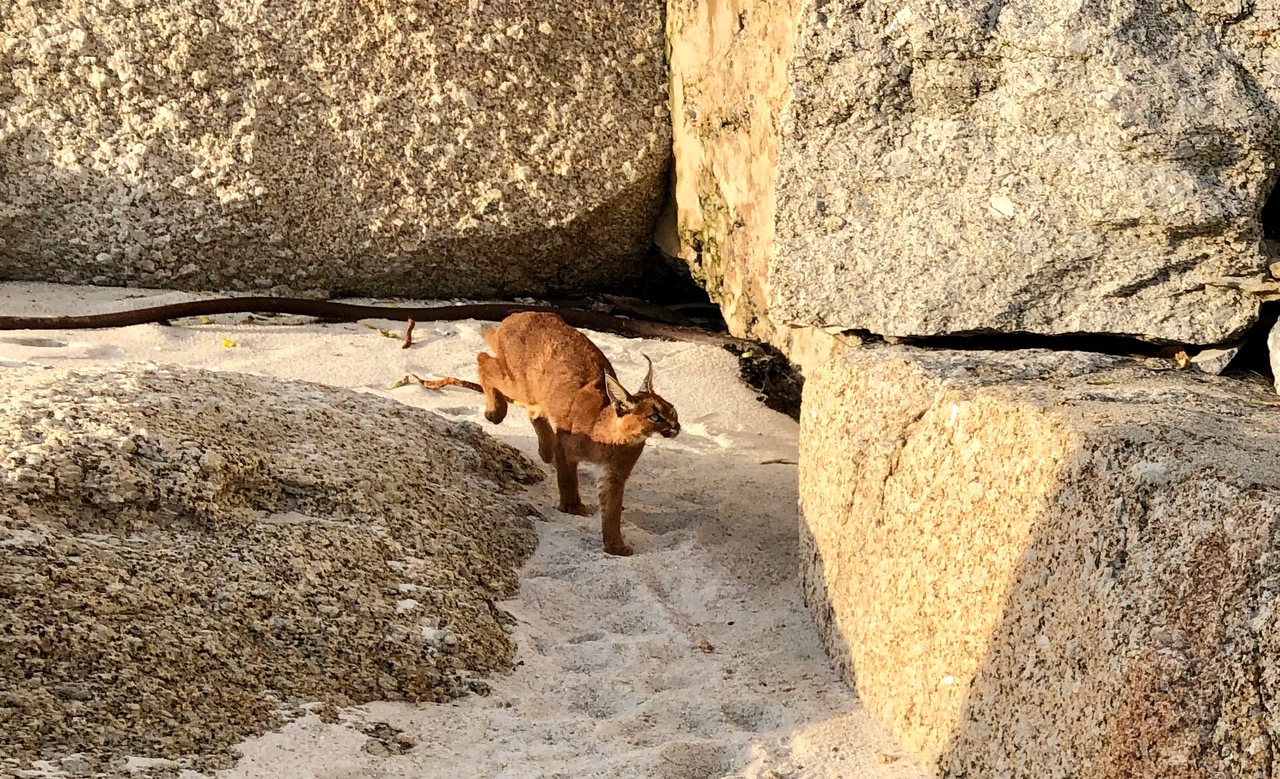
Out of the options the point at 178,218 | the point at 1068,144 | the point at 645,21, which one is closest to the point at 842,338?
the point at 1068,144

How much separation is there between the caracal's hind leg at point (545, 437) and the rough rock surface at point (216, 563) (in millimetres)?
599

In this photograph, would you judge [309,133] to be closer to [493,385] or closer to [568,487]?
[493,385]

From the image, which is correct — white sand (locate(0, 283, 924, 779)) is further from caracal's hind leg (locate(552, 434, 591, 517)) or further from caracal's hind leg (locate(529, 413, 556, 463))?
caracal's hind leg (locate(529, 413, 556, 463))

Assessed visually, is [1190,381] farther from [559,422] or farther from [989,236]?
[559,422]

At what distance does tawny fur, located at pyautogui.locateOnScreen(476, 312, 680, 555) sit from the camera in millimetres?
4242

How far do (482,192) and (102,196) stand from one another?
1694mm

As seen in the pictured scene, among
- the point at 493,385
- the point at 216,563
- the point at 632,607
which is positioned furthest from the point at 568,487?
the point at 216,563

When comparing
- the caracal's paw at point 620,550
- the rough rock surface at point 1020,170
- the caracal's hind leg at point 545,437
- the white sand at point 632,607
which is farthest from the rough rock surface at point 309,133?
the caracal's paw at point 620,550

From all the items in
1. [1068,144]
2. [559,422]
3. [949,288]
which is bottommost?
[559,422]

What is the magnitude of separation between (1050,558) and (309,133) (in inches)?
169

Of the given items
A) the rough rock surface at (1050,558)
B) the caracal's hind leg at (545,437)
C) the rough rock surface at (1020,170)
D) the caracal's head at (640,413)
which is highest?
the rough rock surface at (1020,170)

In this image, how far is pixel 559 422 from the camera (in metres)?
4.42

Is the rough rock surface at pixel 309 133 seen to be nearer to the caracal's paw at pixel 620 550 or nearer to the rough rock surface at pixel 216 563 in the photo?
the rough rock surface at pixel 216 563

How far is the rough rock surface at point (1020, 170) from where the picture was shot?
3676 millimetres
